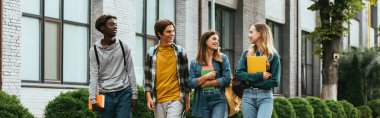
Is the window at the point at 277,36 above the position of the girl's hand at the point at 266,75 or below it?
above

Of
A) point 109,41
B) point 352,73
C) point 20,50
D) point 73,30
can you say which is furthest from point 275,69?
point 352,73

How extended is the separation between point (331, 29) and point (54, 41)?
14585mm

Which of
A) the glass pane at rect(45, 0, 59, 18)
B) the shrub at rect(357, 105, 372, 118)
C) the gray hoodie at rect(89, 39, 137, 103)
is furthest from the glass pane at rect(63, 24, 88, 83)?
the shrub at rect(357, 105, 372, 118)

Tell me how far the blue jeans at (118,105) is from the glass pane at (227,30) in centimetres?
2149

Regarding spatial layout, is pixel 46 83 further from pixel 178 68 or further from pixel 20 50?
pixel 178 68

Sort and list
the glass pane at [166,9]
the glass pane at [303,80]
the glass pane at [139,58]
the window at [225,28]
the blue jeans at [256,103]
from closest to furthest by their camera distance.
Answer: the blue jeans at [256,103] < the glass pane at [139,58] < the glass pane at [166,9] < the window at [225,28] < the glass pane at [303,80]

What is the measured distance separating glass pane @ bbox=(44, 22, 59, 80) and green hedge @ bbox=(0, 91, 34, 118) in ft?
20.5

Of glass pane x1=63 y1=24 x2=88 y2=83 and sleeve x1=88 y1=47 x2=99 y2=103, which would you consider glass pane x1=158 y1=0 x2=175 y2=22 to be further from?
sleeve x1=88 y1=47 x2=99 y2=103

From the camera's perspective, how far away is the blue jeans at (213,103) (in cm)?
1049

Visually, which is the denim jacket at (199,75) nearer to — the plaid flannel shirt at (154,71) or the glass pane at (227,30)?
the plaid flannel shirt at (154,71)

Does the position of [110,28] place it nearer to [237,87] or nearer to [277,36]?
[237,87]

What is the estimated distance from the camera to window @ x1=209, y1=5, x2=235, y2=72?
30.1 metres

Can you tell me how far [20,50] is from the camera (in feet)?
59.4

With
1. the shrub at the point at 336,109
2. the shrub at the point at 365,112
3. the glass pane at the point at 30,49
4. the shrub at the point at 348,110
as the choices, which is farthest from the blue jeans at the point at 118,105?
the shrub at the point at 365,112
